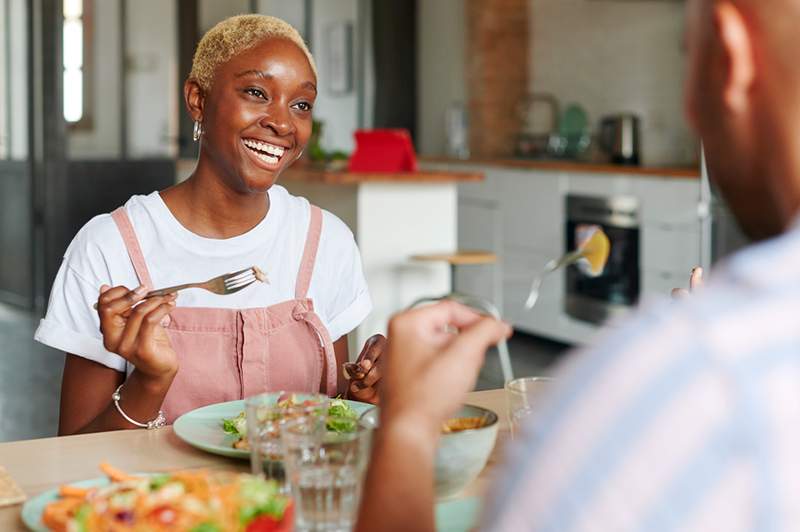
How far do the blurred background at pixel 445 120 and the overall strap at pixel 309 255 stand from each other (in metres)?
3.32

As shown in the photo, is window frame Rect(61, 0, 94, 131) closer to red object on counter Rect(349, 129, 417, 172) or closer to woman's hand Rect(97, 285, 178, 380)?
red object on counter Rect(349, 129, 417, 172)

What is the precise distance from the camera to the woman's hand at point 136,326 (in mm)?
1387

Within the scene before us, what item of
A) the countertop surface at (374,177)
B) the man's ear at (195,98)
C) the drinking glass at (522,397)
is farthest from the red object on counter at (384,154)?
the drinking glass at (522,397)

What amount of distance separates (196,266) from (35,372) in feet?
12.8

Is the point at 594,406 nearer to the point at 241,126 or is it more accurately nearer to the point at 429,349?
the point at 429,349

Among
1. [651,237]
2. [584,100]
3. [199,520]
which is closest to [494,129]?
[584,100]

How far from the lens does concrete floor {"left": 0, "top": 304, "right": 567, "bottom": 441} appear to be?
4336 millimetres

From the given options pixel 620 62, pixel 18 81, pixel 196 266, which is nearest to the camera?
pixel 196 266

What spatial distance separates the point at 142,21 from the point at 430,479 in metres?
6.80

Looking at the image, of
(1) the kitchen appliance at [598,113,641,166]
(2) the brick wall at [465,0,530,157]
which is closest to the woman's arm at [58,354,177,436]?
(1) the kitchen appliance at [598,113,641,166]

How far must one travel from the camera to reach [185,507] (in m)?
0.90

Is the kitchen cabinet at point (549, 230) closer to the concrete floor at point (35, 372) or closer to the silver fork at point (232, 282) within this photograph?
the concrete floor at point (35, 372)

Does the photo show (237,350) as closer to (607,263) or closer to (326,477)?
(326,477)

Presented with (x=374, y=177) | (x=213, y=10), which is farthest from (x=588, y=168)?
(x=213, y=10)
